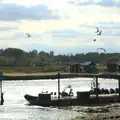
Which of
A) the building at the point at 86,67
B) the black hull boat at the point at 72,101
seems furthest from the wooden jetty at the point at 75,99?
the building at the point at 86,67

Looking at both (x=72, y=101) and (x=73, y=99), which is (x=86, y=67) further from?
(x=72, y=101)

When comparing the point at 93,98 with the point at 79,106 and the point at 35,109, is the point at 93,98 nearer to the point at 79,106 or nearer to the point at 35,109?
the point at 79,106

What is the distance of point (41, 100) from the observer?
74.4 metres

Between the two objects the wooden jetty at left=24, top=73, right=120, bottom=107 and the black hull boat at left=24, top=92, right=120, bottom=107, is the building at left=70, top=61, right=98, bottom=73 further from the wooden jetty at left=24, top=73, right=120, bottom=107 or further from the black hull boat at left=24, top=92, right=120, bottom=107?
the black hull boat at left=24, top=92, right=120, bottom=107

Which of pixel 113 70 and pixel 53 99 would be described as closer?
pixel 53 99

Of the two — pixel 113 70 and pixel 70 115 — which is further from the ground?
pixel 113 70

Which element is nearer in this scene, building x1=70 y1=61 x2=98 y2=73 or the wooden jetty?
the wooden jetty

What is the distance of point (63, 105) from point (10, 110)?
28.9 ft

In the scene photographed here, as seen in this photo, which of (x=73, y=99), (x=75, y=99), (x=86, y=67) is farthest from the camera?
(x=86, y=67)

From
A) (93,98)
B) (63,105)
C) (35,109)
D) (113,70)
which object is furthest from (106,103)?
(113,70)

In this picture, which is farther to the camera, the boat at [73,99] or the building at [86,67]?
the building at [86,67]

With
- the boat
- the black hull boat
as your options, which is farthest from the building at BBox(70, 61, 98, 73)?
the black hull boat

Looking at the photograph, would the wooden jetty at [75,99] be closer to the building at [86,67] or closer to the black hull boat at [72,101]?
the black hull boat at [72,101]

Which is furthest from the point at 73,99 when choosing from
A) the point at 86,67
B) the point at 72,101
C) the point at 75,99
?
the point at 86,67
